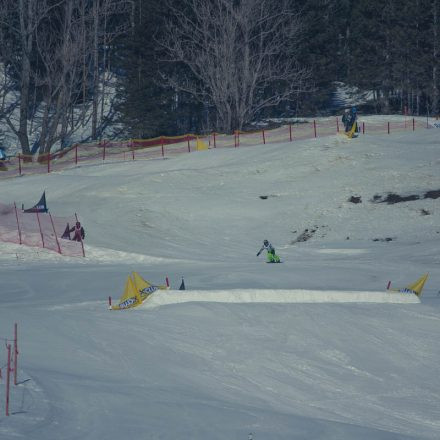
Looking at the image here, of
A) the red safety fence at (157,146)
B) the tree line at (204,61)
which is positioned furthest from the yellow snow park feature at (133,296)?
the tree line at (204,61)

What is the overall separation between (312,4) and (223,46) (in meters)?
10.6

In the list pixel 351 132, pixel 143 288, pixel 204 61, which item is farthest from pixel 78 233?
pixel 204 61

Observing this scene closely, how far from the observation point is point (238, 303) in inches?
843

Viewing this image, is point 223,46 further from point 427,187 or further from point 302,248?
point 302,248

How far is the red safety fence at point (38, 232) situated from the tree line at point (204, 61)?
17.9 meters

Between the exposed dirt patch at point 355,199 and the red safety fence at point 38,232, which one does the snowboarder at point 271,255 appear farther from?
the exposed dirt patch at point 355,199

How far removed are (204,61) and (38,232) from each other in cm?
2403

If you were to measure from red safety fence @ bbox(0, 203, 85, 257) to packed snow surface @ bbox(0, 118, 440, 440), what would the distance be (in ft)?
2.27

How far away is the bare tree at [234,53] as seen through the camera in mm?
53406

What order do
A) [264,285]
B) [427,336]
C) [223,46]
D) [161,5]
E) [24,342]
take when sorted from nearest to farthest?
[24,342], [427,336], [264,285], [223,46], [161,5]

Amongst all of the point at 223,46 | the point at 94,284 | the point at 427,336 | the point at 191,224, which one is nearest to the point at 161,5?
the point at 223,46

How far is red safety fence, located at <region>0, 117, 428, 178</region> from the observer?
47156mm

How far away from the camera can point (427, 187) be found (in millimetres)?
38719

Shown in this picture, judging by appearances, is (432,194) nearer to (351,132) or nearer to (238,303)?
(351,132)
